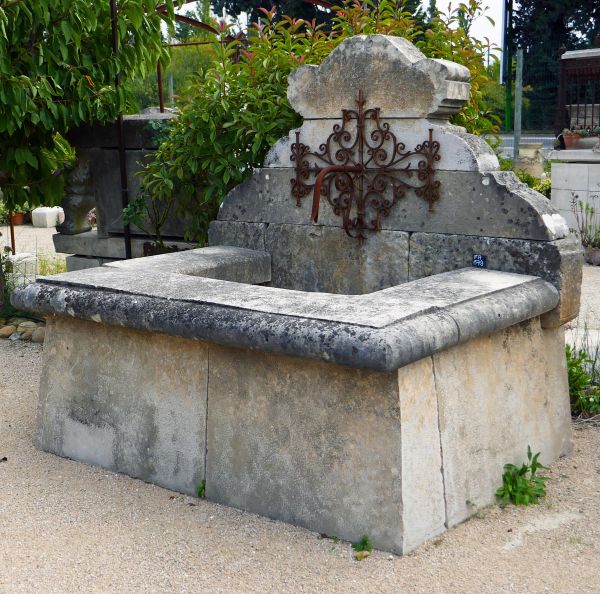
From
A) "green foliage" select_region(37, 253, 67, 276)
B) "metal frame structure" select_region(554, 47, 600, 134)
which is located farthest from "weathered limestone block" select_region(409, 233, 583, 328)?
"metal frame structure" select_region(554, 47, 600, 134)

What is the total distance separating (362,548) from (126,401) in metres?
1.33

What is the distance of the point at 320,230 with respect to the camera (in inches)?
189

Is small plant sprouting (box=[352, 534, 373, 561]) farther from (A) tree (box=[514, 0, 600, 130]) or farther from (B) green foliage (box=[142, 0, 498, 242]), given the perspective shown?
(A) tree (box=[514, 0, 600, 130])

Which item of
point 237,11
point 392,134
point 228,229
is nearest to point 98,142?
point 228,229

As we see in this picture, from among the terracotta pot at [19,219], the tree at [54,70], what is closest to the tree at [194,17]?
the terracotta pot at [19,219]

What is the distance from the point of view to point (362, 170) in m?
4.58

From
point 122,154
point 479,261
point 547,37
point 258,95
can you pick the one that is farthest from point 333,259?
point 547,37

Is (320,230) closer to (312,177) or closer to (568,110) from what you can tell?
(312,177)

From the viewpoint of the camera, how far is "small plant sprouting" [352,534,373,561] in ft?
10.8

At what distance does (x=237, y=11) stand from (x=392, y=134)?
1036 inches

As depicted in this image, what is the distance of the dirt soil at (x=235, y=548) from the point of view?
318 cm

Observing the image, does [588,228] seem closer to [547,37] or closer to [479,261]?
[479,261]

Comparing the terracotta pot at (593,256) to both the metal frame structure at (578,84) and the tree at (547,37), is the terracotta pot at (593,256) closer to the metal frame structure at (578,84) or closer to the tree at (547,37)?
the metal frame structure at (578,84)

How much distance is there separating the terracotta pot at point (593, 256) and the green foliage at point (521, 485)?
693cm
